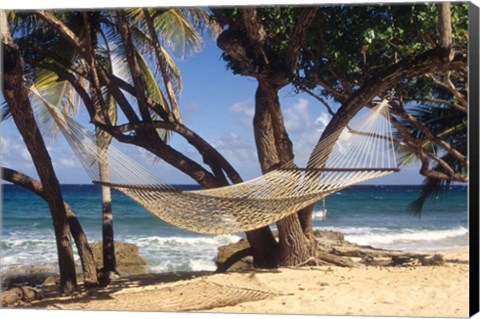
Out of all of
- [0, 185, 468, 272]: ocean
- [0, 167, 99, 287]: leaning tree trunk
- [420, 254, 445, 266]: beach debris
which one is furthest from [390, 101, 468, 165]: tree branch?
[0, 167, 99, 287]: leaning tree trunk

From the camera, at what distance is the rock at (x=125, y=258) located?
482 cm

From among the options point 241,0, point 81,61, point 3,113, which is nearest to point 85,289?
point 3,113

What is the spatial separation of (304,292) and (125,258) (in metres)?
1.72

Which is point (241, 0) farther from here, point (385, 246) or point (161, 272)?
point (385, 246)

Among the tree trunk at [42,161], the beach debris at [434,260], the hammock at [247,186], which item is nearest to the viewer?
the hammock at [247,186]

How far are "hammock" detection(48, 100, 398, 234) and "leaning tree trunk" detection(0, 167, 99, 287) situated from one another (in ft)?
2.25

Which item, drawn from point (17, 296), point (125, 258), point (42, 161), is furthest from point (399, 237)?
point (17, 296)

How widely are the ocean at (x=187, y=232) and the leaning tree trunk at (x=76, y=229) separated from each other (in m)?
0.12

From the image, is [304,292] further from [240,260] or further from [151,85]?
[151,85]

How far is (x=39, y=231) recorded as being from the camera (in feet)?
15.6

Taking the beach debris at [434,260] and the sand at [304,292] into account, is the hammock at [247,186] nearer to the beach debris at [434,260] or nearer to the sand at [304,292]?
the sand at [304,292]

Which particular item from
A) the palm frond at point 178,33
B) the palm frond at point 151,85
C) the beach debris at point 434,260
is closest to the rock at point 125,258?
the palm frond at point 151,85

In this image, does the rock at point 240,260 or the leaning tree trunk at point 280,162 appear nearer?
the leaning tree trunk at point 280,162

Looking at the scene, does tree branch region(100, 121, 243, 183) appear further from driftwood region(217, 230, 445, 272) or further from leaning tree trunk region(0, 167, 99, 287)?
leaning tree trunk region(0, 167, 99, 287)
